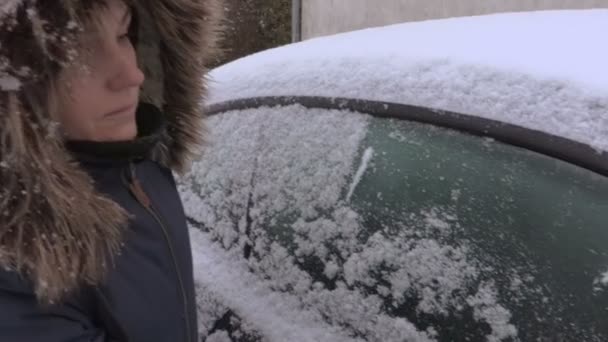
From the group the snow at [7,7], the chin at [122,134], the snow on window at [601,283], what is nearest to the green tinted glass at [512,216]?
the snow on window at [601,283]

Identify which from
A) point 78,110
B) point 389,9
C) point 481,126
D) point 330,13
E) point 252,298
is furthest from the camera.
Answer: point 330,13

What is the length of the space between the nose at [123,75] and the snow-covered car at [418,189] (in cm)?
47

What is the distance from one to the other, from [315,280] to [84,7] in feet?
2.40

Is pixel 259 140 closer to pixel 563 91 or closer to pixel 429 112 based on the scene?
pixel 429 112

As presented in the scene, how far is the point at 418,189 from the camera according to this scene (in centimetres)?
140

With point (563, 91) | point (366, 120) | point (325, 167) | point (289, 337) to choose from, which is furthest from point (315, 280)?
point (563, 91)

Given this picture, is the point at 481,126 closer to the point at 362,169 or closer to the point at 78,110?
the point at 362,169

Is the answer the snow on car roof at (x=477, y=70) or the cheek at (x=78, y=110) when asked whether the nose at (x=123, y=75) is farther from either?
the snow on car roof at (x=477, y=70)

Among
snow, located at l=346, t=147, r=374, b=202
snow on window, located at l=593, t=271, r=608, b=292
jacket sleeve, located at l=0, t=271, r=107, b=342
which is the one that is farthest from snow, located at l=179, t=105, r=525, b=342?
jacket sleeve, located at l=0, t=271, r=107, b=342

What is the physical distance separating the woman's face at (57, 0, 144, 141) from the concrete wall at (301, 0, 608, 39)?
455 centimetres

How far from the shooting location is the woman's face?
117 cm

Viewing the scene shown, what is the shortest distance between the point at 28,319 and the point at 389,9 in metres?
6.19

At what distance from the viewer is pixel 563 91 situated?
1248 millimetres

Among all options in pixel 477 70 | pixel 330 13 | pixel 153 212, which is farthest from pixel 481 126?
pixel 330 13
